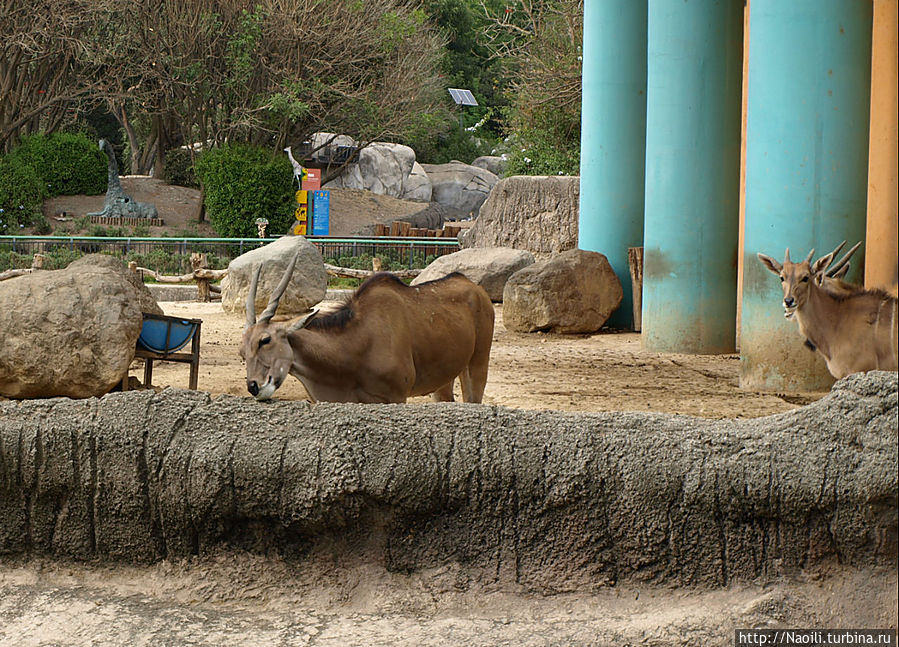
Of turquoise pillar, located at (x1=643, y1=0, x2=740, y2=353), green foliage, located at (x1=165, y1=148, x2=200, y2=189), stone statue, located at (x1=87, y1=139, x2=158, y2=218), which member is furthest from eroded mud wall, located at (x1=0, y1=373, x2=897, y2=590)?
green foliage, located at (x1=165, y1=148, x2=200, y2=189)

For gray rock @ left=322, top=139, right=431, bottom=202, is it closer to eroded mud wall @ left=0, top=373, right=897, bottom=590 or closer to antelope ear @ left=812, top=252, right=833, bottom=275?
antelope ear @ left=812, top=252, right=833, bottom=275

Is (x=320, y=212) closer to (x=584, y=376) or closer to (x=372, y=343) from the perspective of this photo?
(x=584, y=376)

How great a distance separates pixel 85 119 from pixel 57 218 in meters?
10.7

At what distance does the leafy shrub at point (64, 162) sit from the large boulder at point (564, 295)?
70.2ft

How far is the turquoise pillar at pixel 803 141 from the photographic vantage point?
8492 mm

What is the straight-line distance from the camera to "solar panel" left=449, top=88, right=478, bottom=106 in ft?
152

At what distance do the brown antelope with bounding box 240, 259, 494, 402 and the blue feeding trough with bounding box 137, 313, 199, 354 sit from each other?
2.47 metres

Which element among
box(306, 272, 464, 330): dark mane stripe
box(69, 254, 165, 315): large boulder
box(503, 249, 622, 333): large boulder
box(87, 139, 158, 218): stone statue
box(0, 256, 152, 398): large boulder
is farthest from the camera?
box(87, 139, 158, 218): stone statue

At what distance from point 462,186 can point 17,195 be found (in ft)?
51.6

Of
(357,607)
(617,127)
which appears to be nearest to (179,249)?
(617,127)

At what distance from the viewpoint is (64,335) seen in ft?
25.2

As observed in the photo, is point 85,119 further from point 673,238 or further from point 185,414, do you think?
point 185,414

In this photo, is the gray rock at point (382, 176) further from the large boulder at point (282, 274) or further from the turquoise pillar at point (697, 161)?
the turquoise pillar at point (697, 161)

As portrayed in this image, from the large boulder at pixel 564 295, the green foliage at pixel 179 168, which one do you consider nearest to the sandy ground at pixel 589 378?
the large boulder at pixel 564 295
